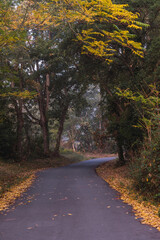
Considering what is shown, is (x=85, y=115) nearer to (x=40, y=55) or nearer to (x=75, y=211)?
(x=40, y=55)

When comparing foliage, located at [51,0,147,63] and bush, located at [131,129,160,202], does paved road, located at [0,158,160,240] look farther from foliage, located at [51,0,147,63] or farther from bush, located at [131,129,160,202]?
foliage, located at [51,0,147,63]

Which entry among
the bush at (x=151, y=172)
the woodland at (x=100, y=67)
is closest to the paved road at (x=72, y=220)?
the bush at (x=151, y=172)

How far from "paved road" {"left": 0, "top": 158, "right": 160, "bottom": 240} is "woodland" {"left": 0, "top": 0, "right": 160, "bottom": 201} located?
77.7 inches

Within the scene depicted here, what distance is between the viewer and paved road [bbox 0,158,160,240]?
496 centimetres

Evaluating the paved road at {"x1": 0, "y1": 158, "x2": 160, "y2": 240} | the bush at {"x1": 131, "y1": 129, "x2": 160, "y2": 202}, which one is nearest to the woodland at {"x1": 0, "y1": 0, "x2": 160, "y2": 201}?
the bush at {"x1": 131, "y1": 129, "x2": 160, "y2": 202}

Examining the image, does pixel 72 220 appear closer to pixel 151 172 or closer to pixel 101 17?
pixel 151 172

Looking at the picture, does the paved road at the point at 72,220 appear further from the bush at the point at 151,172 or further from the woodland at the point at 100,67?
the woodland at the point at 100,67

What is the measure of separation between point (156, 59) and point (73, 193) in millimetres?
8123

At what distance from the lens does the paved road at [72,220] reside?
496 cm

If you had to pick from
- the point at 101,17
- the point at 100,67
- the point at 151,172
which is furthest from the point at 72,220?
the point at 100,67

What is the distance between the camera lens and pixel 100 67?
681 inches

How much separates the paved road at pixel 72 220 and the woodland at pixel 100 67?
6.47ft

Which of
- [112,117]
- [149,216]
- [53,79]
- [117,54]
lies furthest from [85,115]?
[149,216]

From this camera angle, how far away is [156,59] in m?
13.2
